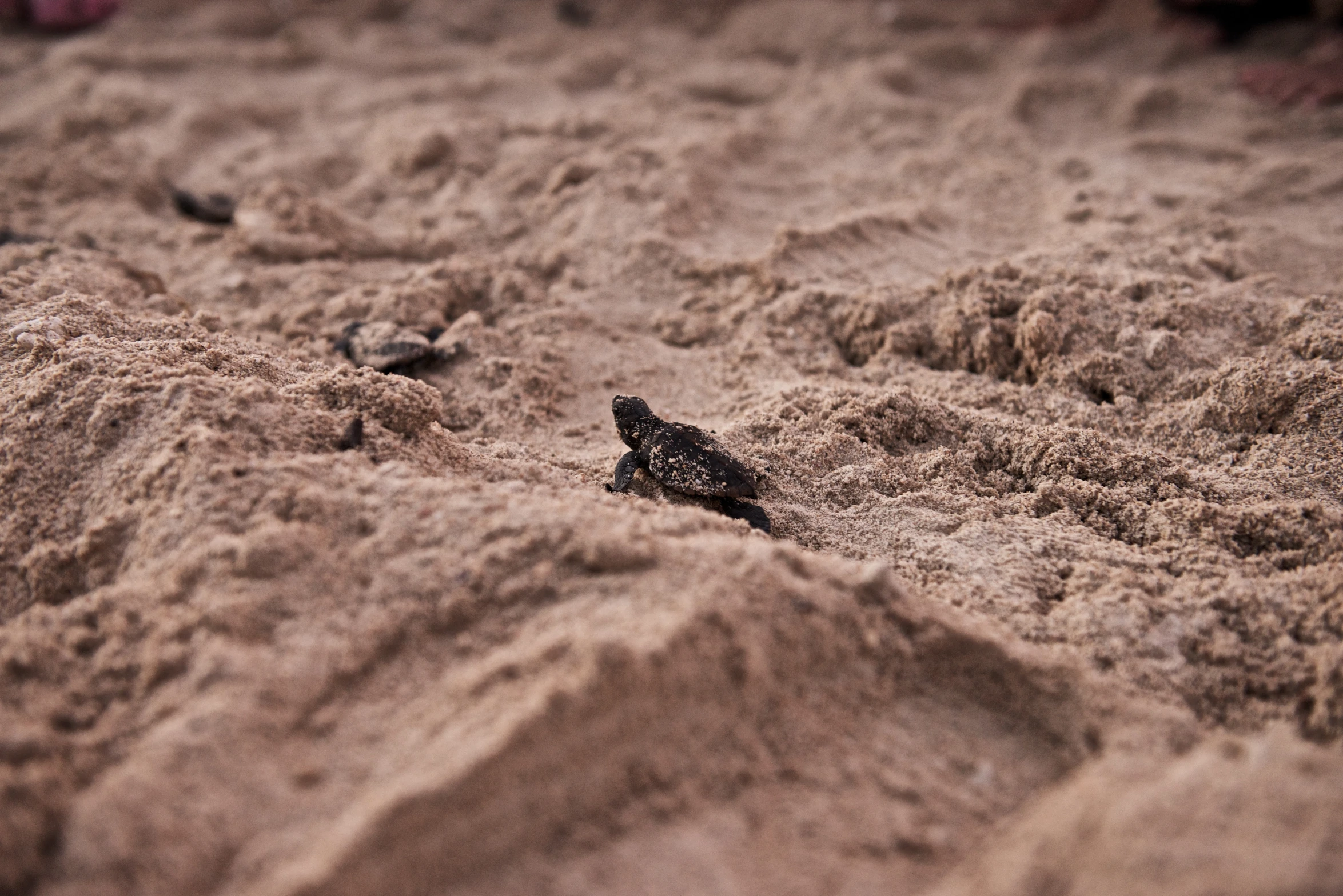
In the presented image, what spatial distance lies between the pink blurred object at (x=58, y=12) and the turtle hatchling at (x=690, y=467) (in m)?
4.28


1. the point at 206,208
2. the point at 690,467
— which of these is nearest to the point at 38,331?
the point at 206,208

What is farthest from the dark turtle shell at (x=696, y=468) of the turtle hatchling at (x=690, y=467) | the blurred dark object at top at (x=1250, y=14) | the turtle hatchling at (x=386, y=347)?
the blurred dark object at top at (x=1250, y=14)

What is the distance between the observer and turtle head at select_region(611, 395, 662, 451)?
1.88m

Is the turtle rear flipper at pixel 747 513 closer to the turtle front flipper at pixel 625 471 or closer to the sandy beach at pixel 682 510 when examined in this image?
the sandy beach at pixel 682 510

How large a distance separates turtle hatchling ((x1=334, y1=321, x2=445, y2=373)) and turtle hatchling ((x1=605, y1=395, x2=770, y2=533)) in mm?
660

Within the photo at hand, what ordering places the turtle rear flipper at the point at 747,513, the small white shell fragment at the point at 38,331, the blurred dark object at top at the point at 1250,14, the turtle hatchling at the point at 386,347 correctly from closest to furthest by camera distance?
the turtle rear flipper at the point at 747,513 < the small white shell fragment at the point at 38,331 < the turtle hatchling at the point at 386,347 < the blurred dark object at top at the point at 1250,14

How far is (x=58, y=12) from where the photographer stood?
4242 millimetres

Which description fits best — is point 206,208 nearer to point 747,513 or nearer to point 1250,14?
point 747,513

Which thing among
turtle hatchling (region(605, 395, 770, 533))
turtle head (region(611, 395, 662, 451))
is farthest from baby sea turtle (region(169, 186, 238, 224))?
turtle hatchling (region(605, 395, 770, 533))

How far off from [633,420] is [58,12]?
4.31 meters

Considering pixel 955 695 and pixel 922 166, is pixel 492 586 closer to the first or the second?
pixel 955 695

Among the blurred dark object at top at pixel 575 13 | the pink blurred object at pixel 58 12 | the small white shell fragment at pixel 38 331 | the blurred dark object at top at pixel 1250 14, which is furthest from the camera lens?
the blurred dark object at top at pixel 575 13

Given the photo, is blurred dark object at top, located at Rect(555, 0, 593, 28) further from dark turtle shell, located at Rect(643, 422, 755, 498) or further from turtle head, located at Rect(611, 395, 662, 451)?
dark turtle shell, located at Rect(643, 422, 755, 498)

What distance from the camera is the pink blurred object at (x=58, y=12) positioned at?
4.23 metres
